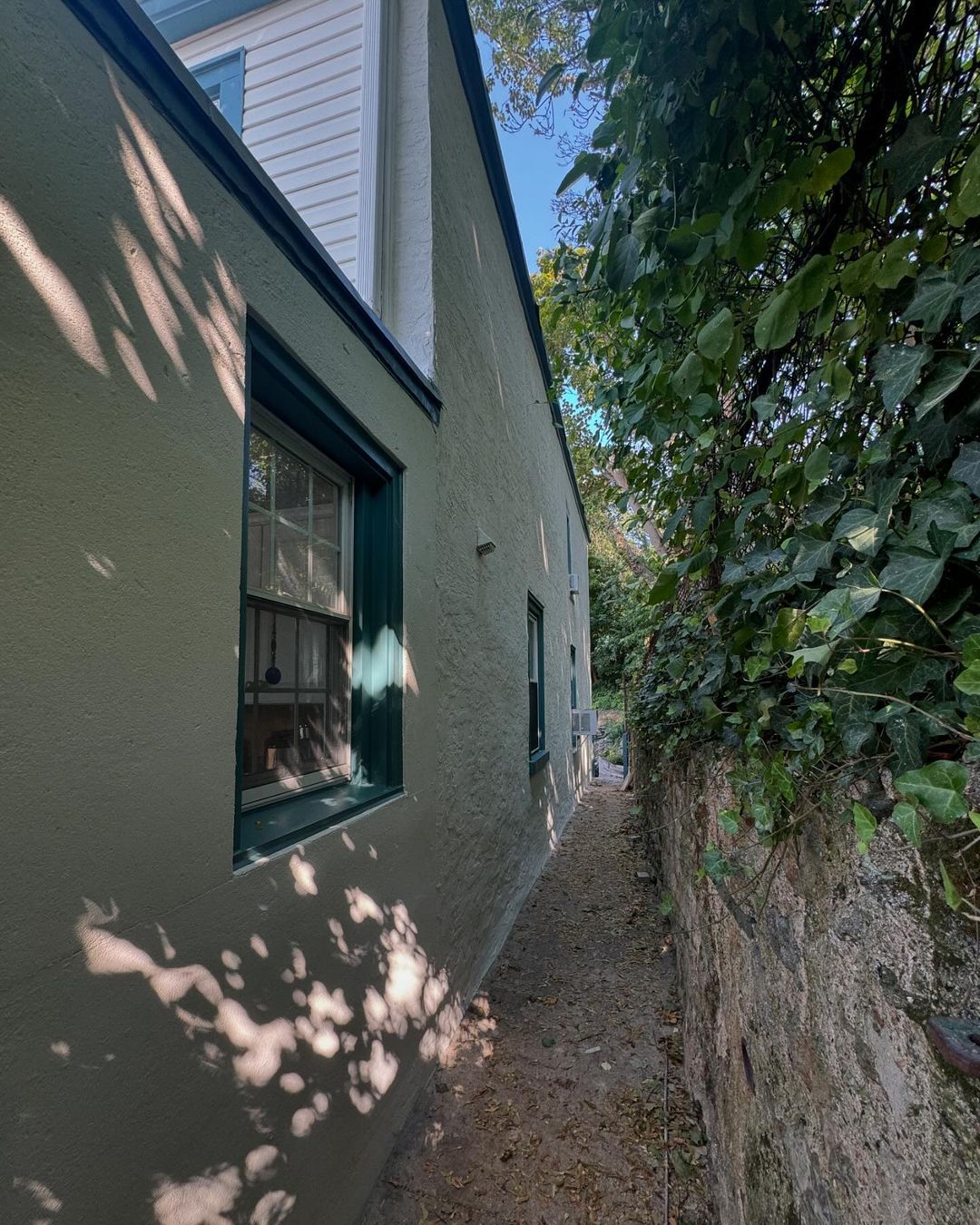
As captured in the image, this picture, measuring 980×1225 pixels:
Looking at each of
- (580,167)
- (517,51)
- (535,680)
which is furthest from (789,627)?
(517,51)

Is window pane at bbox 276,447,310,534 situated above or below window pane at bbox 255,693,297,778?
above

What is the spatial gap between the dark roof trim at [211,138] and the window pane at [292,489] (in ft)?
2.01

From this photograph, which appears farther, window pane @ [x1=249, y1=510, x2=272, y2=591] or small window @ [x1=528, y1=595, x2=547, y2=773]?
small window @ [x1=528, y1=595, x2=547, y2=773]

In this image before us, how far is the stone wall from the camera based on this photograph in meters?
0.93

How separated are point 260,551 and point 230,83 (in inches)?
145

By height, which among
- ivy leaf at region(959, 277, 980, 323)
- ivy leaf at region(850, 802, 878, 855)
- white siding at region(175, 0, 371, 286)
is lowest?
ivy leaf at region(850, 802, 878, 855)

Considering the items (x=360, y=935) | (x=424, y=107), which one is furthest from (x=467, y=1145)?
(x=424, y=107)

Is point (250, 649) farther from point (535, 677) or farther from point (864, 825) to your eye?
point (535, 677)

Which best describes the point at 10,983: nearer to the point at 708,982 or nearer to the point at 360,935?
the point at 360,935

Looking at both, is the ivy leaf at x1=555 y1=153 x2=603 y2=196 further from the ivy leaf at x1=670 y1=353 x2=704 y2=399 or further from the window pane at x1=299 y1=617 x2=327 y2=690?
the window pane at x1=299 y1=617 x2=327 y2=690

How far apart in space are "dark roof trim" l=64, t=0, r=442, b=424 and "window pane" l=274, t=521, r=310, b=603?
88 centimetres

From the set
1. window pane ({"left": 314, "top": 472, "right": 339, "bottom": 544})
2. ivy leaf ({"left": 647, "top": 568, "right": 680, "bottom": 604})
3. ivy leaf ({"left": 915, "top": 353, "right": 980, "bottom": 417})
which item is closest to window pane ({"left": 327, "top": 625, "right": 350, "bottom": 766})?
window pane ({"left": 314, "top": 472, "right": 339, "bottom": 544})

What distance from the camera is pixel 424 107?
3.44m

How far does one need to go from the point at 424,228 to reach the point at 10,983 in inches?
145
